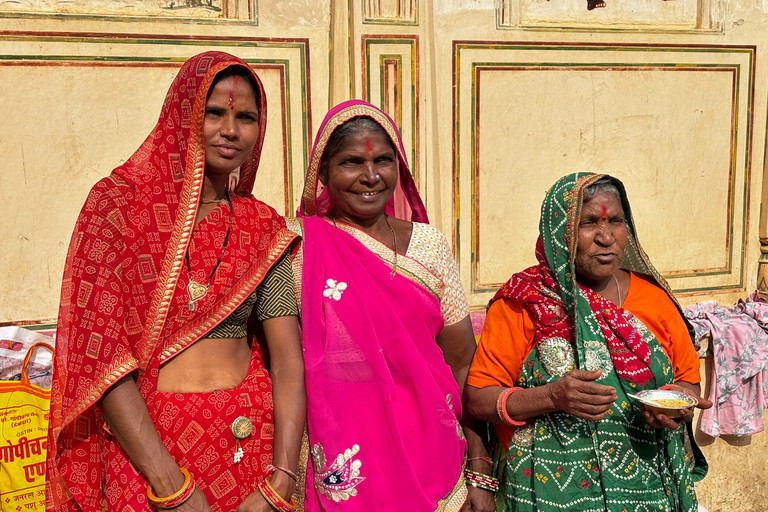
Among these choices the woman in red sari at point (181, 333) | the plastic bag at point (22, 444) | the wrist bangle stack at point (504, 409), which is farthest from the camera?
the plastic bag at point (22, 444)

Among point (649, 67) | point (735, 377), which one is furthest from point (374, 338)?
point (649, 67)

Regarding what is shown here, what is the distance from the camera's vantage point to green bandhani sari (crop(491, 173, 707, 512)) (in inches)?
98.5

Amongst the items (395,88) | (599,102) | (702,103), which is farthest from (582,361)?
(702,103)

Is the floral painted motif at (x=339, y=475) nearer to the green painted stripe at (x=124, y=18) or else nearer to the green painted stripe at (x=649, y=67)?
the green painted stripe at (x=649, y=67)

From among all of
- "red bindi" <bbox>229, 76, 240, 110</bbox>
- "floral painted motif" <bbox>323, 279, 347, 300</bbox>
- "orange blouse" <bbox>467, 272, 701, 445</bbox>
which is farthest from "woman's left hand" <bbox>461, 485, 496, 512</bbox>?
"red bindi" <bbox>229, 76, 240, 110</bbox>

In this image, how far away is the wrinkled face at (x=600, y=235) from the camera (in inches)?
99.0

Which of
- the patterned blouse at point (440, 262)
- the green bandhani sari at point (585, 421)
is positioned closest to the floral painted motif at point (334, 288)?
the patterned blouse at point (440, 262)

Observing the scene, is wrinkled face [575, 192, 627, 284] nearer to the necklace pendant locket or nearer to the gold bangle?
the necklace pendant locket

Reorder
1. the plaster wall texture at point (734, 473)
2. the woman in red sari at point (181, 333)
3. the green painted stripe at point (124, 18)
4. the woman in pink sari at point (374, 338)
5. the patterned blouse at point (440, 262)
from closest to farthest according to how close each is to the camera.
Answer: the woman in red sari at point (181, 333)
the woman in pink sari at point (374, 338)
the patterned blouse at point (440, 262)
the green painted stripe at point (124, 18)
the plaster wall texture at point (734, 473)

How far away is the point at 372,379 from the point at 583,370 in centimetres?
73

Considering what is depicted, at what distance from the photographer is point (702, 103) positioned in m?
5.12

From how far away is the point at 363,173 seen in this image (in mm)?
2596

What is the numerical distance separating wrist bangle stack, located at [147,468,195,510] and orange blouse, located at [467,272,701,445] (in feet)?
3.61

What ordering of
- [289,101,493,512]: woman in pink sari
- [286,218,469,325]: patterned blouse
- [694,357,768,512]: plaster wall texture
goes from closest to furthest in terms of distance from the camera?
[289,101,493,512]: woman in pink sari → [286,218,469,325]: patterned blouse → [694,357,768,512]: plaster wall texture
